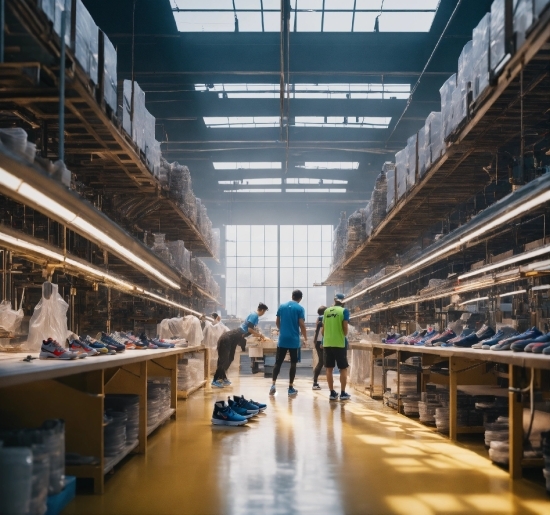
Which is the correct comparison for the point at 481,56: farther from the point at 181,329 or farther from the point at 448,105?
the point at 181,329

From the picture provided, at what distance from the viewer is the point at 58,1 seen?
5406 mm

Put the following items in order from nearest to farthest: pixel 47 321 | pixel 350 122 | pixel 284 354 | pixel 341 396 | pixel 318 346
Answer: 1. pixel 47 321
2. pixel 341 396
3. pixel 284 354
4. pixel 318 346
5. pixel 350 122

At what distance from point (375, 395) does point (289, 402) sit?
5.13ft

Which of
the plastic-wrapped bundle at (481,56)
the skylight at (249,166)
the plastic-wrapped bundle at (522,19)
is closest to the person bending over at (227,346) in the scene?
the plastic-wrapped bundle at (481,56)

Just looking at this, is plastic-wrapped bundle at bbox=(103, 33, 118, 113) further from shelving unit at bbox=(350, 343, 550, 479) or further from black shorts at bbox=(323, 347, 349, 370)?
black shorts at bbox=(323, 347, 349, 370)

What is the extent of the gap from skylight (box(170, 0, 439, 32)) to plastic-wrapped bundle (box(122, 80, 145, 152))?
13.3 ft

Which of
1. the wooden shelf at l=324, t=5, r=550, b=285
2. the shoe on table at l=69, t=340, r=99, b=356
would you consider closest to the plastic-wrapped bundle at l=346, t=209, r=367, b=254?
the wooden shelf at l=324, t=5, r=550, b=285

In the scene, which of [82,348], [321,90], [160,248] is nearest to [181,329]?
[160,248]

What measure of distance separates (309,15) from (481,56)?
256 inches

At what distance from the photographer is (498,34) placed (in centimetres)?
567

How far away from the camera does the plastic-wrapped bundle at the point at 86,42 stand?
5867mm

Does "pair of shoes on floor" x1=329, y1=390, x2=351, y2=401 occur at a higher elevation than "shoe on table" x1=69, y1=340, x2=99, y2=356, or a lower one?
lower

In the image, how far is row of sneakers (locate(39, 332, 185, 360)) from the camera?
14.2 ft

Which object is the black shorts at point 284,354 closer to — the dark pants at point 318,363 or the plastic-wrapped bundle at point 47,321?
the dark pants at point 318,363
